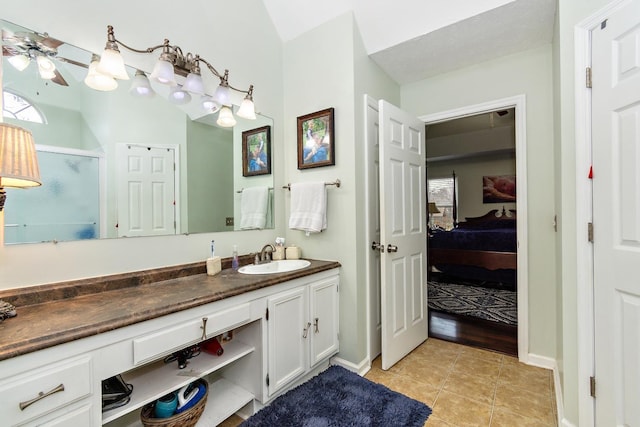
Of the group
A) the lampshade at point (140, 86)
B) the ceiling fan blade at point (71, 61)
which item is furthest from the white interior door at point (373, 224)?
the ceiling fan blade at point (71, 61)

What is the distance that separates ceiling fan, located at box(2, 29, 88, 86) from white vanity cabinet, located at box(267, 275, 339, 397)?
1.55 m

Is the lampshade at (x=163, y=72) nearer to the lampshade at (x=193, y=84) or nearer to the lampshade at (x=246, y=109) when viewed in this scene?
the lampshade at (x=193, y=84)

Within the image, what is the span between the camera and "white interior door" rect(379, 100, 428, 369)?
6.98 ft

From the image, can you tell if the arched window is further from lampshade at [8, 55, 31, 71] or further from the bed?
the bed

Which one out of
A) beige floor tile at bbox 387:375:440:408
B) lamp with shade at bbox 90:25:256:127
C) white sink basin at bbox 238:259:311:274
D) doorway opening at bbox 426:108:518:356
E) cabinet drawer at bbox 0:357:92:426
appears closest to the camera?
cabinet drawer at bbox 0:357:92:426

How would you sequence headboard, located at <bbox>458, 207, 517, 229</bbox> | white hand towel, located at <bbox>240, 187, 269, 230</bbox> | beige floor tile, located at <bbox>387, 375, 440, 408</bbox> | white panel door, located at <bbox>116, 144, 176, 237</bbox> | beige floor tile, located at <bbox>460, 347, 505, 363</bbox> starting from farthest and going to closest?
headboard, located at <bbox>458, 207, 517, 229</bbox> < beige floor tile, located at <bbox>460, 347, 505, 363</bbox> < white hand towel, located at <bbox>240, 187, 269, 230</bbox> < beige floor tile, located at <bbox>387, 375, 440, 408</bbox> < white panel door, located at <bbox>116, 144, 176, 237</bbox>

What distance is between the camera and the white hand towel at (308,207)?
7.04ft

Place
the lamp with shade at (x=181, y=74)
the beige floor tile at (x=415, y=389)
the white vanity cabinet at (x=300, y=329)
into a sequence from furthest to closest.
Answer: the beige floor tile at (x=415, y=389) < the white vanity cabinet at (x=300, y=329) < the lamp with shade at (x=181, y=74)

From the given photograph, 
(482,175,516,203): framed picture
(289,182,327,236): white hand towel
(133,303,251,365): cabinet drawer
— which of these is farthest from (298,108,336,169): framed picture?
(482,175,516,203): framed picture

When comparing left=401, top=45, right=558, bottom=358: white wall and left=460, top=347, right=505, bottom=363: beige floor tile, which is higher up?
left=401, top=45, right=558, bottom=358: white wall

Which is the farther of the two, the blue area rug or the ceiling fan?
the blue area rug

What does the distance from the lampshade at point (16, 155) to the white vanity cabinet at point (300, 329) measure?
1.17 meters

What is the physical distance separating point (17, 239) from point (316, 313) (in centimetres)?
158

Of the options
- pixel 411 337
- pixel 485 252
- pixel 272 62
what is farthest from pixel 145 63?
pixel 485 252
